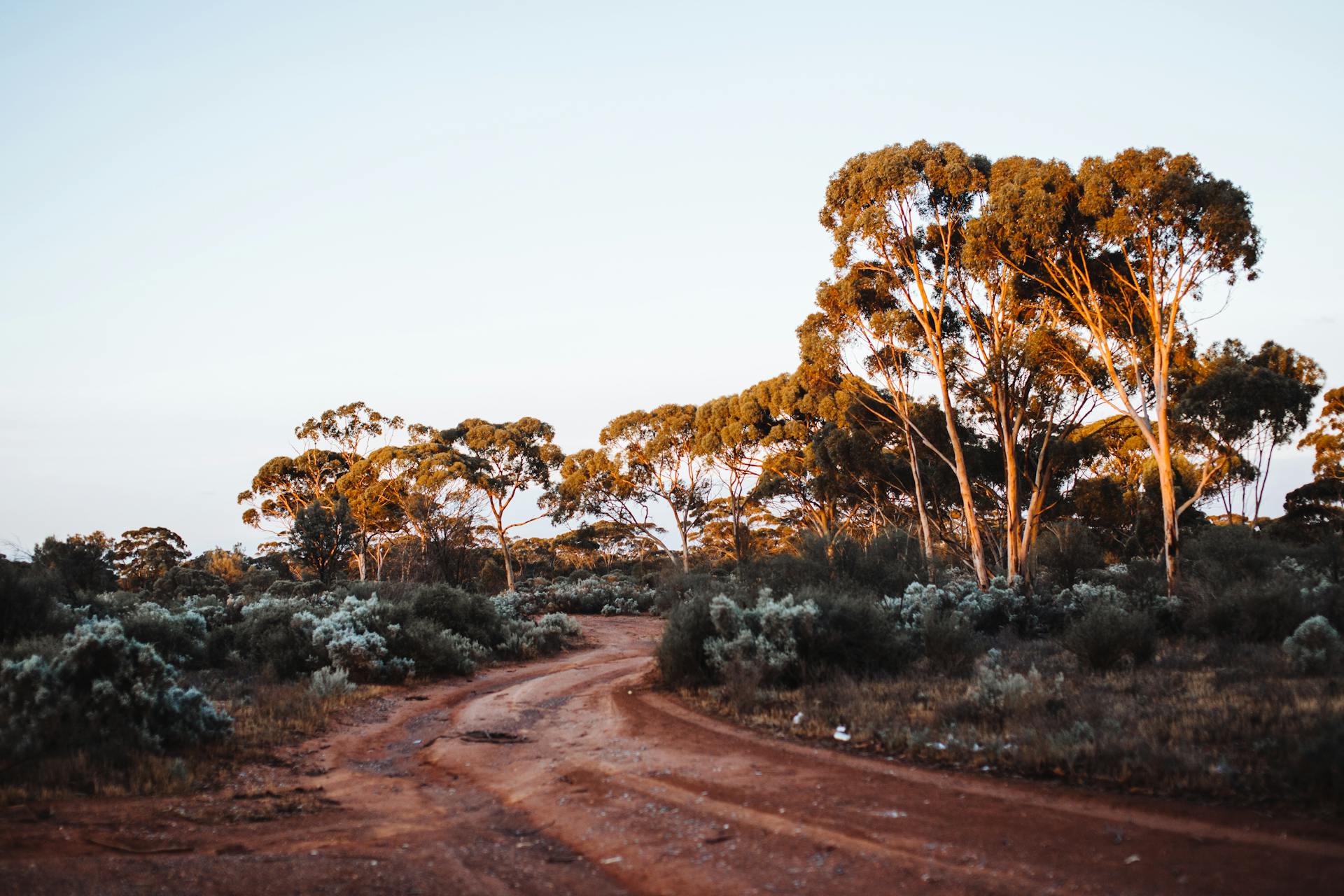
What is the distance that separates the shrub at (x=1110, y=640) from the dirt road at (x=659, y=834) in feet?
15.2

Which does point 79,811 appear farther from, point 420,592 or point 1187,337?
point 1187,337

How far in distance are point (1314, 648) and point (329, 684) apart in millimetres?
12482

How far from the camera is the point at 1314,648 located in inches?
350

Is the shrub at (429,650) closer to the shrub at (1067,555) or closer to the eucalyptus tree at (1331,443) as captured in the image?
the shrub at (1067,555)

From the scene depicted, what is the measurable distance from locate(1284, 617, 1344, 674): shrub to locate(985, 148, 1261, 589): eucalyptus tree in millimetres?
8721

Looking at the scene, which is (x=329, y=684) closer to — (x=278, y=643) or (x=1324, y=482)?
(x=278, y=643)

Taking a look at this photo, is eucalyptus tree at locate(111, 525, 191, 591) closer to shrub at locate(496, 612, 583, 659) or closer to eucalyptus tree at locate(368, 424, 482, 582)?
A: eucalyptus tree at locate(368, 424, 482, 582)

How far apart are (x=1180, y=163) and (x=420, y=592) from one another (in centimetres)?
1921

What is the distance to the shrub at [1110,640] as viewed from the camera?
1009 centimetres

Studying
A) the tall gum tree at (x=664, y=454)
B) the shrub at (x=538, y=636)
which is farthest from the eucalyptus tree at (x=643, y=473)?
the shrub at (x=538, y=636)

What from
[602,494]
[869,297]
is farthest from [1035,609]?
[602,494]

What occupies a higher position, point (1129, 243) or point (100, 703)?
point (1129, 243)

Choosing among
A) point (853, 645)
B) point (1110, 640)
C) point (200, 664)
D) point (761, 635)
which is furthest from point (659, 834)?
point (200, 664)

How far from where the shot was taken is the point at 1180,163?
1770 cm
